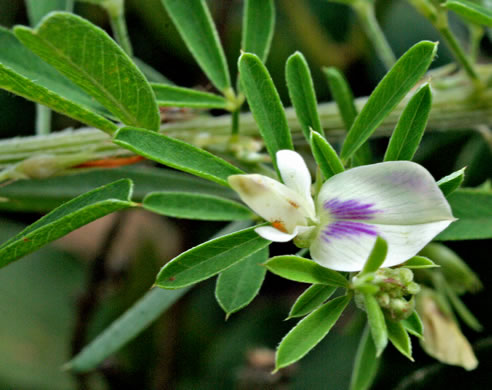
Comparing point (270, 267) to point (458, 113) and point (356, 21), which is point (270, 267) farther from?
point (356, 21)

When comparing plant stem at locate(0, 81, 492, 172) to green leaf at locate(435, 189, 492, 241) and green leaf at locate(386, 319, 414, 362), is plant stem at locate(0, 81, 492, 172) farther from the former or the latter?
green leaf at locate(386, 319, 414, 362)

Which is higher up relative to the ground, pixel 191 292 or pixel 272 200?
pixel 272 200

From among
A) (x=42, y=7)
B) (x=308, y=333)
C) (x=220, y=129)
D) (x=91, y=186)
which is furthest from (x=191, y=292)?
(x=308, y=333)

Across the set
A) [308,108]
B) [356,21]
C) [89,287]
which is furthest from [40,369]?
[356,21]

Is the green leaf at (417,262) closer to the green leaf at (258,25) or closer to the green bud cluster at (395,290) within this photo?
the green bud cluster at (395,290)

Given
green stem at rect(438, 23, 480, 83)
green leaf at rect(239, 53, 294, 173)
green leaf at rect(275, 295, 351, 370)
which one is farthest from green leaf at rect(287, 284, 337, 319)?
green stem at rect(438, 23, 480, 83)

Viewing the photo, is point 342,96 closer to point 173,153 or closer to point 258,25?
point 258,25
